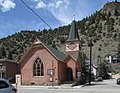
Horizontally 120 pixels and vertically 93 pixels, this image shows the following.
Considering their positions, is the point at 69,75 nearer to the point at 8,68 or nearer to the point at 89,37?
the point at 8,68

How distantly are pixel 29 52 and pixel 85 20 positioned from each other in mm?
109055

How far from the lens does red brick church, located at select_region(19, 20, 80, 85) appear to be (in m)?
56.6

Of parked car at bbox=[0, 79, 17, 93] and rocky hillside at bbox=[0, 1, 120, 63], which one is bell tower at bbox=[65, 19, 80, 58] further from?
parked car at bbox=[0, 79, 17, 93]

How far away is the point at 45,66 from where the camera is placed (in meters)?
57.6

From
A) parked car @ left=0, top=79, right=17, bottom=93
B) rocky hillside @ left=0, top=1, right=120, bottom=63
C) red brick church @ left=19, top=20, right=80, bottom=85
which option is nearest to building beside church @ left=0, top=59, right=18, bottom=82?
red brick church @ left=19, top=20, right=80, bottom=85

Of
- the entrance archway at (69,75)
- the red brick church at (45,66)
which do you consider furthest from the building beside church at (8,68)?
the entrance archway at (69,75)

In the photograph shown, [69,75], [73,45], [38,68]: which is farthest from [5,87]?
[73,45]

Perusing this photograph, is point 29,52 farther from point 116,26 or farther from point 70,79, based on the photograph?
point 116,26

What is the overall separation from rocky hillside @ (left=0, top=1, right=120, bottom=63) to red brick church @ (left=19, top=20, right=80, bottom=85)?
4472 centimetres

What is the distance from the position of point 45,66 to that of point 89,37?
286 ft

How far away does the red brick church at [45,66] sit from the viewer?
56588 millimetres

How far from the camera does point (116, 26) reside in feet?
484

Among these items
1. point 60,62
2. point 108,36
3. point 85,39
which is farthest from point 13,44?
point 60,62

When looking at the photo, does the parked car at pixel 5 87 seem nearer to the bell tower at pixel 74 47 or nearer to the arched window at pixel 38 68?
the arched window at pixel 38 68
